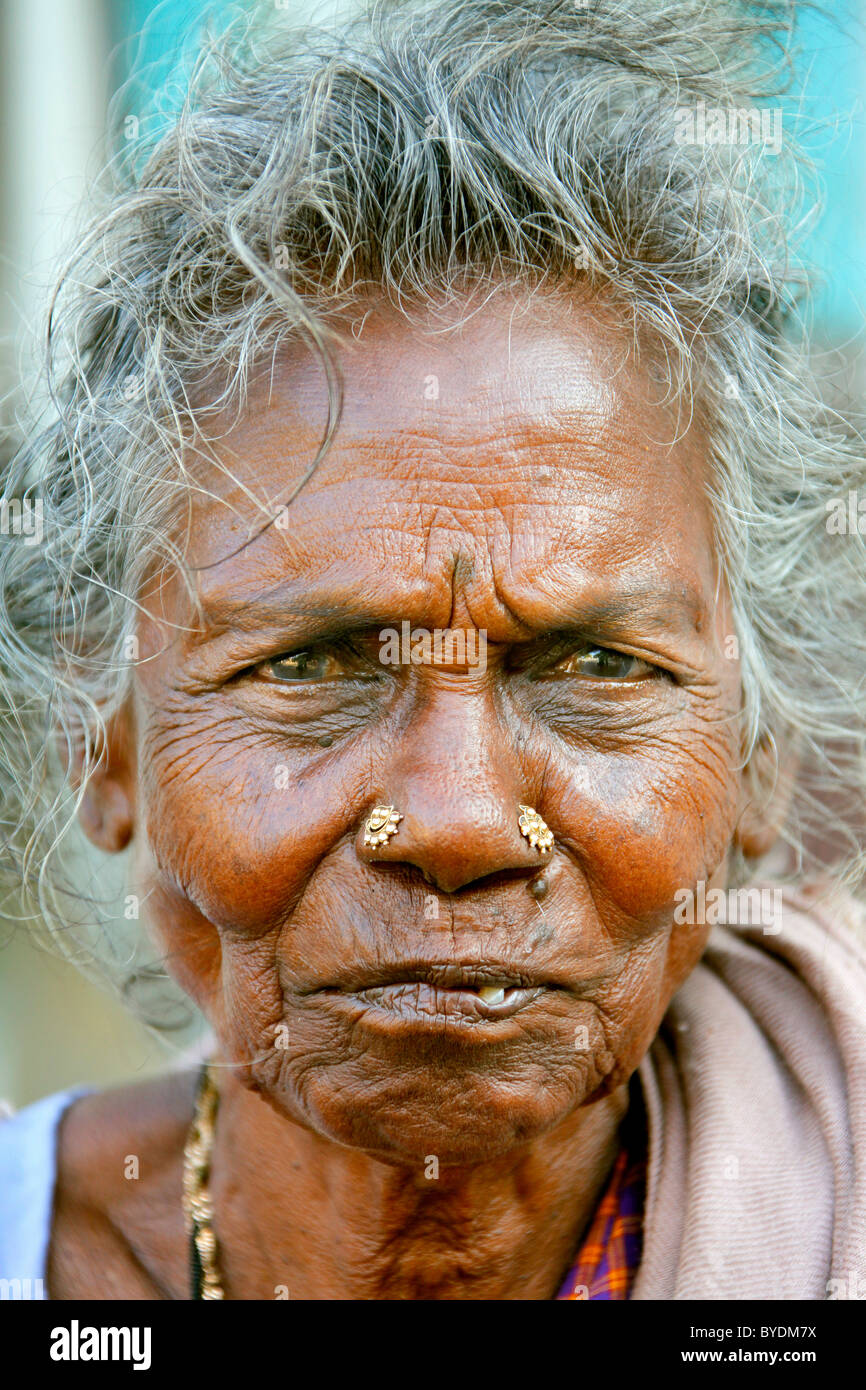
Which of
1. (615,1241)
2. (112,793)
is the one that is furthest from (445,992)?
(112,793)

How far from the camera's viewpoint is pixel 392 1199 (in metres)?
2.08

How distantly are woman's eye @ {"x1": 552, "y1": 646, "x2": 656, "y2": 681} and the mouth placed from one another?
0.47 meters

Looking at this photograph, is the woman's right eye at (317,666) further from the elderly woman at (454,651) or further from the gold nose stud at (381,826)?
the gold nose stud at (381,826)

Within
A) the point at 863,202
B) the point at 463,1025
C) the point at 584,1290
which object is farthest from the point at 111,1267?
the point at 863,202

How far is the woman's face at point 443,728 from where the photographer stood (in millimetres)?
1771

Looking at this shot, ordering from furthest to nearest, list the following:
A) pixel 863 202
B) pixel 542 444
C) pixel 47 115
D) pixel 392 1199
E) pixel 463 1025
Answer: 1. pixel 47 115
2. pixel 863 202
3. pixel 392 1199
4. pixel 542 444
5. pixel 463 1025

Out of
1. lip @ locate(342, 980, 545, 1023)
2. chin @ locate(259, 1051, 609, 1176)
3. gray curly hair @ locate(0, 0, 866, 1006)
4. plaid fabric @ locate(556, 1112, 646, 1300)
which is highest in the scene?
gray curly hair @ locate(0, 0, 866, 1006)

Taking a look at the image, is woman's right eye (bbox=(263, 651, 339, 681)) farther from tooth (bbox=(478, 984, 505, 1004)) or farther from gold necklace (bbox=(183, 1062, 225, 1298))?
gold necklace (bbox=(183, 1062, 225, 1298))

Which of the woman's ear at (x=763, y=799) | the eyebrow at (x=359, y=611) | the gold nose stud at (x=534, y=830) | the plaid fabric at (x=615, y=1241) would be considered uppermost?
the eyebrow at (x=359, y=611)

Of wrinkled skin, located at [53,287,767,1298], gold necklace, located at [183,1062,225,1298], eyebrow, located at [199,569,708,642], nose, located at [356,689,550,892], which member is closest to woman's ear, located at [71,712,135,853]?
wrinkled skin, located at [53,287,767,1298]

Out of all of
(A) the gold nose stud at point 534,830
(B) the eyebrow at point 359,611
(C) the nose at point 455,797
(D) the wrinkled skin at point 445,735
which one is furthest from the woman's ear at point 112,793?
(A) the gold nose stud at point 534,830

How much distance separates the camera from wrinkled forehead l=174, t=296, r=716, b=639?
1831mm

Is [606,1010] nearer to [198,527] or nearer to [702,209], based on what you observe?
[198,527]

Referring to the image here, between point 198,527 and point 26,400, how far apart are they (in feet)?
2.36
